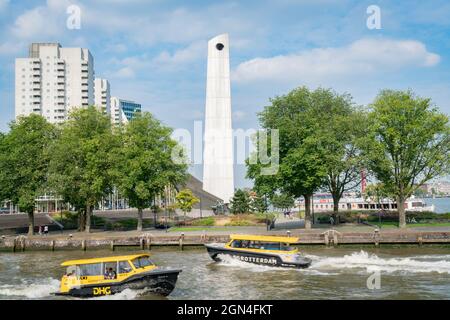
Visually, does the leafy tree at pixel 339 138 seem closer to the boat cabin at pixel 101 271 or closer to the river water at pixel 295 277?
the river water at pixel 295 277

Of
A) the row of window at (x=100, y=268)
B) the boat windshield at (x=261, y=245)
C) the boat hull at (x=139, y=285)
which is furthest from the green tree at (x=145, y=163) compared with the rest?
the boat hull at (x=139, y=285)

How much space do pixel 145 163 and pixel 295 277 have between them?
118ft

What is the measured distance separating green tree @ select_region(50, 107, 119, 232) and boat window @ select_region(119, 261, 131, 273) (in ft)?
116

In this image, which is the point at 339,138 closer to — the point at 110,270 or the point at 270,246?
the point at 270,246

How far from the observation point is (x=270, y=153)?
2464 inches

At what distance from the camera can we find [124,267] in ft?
96.0

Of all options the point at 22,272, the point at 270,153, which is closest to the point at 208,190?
the point at 270,153

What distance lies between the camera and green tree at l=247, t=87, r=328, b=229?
2343 inches

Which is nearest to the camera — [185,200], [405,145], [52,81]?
[405,145]

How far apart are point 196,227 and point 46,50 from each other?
140323mm

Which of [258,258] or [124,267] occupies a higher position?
[124,267]

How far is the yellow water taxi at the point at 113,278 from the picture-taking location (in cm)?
2842

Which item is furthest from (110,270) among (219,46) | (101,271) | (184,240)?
(219,46)

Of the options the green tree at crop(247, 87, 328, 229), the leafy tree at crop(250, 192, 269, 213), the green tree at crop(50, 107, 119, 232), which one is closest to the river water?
the green tree at crop(247, 87, 328, 229)
